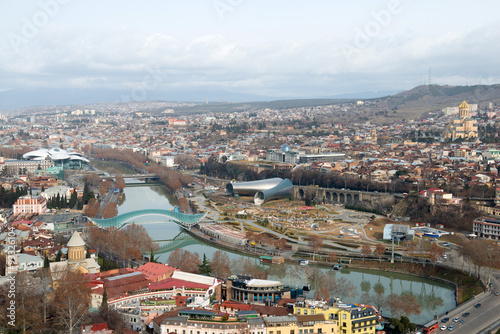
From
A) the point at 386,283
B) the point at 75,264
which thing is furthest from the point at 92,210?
the point at 386,283

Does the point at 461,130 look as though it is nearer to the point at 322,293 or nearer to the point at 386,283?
the point at 386,283

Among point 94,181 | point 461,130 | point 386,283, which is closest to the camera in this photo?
point 386,283

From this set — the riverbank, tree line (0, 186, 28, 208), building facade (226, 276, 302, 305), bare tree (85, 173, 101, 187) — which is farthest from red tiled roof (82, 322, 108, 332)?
bare tree (85, 173, 101, 187)

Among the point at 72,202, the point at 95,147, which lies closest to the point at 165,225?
the point at 72,202

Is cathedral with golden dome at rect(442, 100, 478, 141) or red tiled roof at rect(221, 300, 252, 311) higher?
cathedral with golden dome at rect(442, 100, 478, 141)

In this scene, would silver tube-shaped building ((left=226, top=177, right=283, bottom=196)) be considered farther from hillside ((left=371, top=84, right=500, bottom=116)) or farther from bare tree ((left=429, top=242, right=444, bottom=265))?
hillside ((left=371, top=84, right=500, bottom=116))
